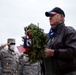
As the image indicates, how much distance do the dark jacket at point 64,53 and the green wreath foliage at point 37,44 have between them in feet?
0.65

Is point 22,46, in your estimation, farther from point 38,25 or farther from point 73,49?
point 73,49

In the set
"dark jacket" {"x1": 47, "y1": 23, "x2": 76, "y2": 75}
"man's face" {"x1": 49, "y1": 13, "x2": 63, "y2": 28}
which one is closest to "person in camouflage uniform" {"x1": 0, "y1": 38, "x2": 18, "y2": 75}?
"man's face" {"x1": 49, "y1": 13, "x2": 63, "y2": 28}

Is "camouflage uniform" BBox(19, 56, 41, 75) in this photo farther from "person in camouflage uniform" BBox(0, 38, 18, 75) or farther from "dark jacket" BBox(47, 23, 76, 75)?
"dark jacket" BBox(47, 23, 76, 75)

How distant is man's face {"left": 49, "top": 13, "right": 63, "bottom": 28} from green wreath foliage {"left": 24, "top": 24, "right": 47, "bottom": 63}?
0.93 feet

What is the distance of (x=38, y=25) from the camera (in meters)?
5.52

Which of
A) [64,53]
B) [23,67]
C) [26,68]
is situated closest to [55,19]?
[64,53]

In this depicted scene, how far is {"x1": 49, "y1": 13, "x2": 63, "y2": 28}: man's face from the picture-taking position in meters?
5.68

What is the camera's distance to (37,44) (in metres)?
5.35

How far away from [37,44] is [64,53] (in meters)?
0.42

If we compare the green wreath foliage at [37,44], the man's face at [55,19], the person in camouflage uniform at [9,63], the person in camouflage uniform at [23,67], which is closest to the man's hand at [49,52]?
the green wreath foliage at [37,44]

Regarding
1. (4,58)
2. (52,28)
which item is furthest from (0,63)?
(52,28)

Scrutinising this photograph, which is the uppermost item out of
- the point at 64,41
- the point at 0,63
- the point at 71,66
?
the point at 64,41

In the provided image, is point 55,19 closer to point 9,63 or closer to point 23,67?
point 9,63

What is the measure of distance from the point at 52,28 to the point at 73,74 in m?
0.76
